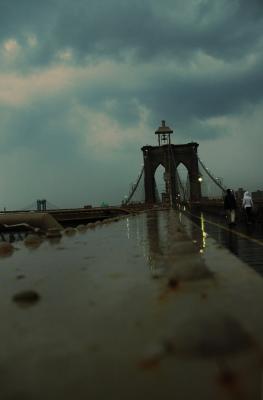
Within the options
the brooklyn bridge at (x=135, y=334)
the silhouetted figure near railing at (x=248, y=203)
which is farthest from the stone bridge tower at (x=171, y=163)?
the brooklyn bridge at (x=135, y=334)

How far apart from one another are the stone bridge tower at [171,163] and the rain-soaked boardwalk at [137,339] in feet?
361

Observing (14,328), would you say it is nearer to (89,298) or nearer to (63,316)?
(63,316)

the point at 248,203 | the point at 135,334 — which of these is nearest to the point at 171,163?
the point at 248,203

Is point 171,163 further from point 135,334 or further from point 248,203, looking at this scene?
point 135,334

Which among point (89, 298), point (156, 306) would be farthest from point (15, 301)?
point (156, 306)

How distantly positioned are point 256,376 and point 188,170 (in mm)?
122012

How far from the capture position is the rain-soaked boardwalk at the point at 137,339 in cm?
165

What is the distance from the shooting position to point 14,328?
272cm

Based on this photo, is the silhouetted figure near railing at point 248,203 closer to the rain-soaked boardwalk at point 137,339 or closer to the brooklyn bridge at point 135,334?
the brooklyn bridge at point 135,334

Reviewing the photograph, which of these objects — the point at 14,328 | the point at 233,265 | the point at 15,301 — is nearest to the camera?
the point at 14,328

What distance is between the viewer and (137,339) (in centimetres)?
229

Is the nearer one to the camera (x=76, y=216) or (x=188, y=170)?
(x=76, y=216)

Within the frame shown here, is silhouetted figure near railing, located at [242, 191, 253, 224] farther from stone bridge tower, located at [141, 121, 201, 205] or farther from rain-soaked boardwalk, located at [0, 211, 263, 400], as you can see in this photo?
stone bridge tower, located at [141, 121, 201, 205]

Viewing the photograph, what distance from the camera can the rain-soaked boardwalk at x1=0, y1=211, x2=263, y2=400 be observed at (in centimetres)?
165
